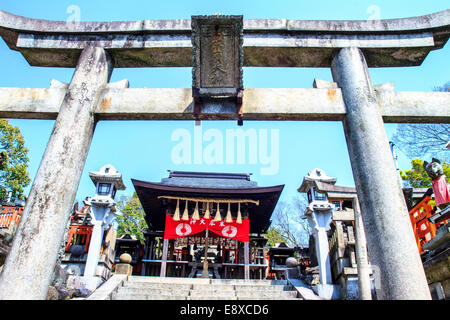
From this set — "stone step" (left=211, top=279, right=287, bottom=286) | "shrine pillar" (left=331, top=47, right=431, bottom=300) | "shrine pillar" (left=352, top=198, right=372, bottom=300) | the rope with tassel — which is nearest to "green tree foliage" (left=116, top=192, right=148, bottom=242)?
the rope with tassel

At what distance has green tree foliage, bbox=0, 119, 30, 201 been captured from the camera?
763 inches

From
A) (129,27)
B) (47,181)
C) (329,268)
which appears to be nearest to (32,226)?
(47,181)

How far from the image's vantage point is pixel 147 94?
4.70 meters

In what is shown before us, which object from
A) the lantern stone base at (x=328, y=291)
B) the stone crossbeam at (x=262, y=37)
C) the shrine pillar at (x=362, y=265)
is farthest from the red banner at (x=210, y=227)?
the stone crossbeam at (x=262, y=37)

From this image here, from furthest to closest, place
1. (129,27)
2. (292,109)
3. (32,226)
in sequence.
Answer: (129,27) → (292,109) → (32,226)

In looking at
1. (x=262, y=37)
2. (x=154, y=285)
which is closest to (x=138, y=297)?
(x=154, y=285)

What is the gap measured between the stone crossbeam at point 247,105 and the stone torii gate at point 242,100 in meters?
0.01

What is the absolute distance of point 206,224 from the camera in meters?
14.5

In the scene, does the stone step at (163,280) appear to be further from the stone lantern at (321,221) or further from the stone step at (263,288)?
the stone lantern at (321,221)

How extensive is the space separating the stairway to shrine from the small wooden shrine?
3.20m

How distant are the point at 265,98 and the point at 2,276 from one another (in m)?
3.86

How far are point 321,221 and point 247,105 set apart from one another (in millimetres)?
7783

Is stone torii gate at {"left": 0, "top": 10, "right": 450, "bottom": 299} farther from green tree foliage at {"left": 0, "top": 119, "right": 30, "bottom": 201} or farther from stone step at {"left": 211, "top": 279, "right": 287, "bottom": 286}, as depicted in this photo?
green tree foliage at {"left": 0, "top": 119, "right": 30, "bottom": 201}
